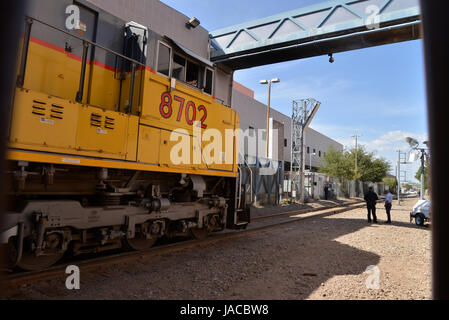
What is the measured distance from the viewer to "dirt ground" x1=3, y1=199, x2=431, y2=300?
4102 millimetres

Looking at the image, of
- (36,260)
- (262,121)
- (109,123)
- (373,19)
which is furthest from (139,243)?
(262,121)

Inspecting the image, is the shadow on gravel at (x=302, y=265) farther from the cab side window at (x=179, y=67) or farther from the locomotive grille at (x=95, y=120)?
the cab side window at (x=179, y=67)

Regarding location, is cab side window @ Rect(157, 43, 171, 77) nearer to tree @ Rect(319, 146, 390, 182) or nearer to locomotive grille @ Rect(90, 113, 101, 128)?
locomotive grille @ Rect(90, 113, 101, 128)

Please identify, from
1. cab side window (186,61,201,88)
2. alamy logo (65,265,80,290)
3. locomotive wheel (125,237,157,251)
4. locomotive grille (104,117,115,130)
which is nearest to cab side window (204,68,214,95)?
cab side window (186,61,201,88)

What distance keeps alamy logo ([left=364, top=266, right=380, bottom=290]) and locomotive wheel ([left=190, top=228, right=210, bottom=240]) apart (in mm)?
4150

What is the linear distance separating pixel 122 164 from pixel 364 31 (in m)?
11.1

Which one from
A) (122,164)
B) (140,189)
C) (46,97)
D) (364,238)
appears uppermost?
(46,97)

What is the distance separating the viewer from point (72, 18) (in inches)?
213

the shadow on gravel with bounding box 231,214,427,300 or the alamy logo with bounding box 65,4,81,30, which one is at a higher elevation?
the alamy logo with bounding box 65,4,81,30

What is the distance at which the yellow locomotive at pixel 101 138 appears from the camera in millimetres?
4121

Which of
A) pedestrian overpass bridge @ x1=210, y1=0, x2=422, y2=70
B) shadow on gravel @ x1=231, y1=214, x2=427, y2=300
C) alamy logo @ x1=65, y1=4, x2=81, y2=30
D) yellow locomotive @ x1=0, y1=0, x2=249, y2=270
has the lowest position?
shadow on gravel @ x1=231, y1=214, x2=427, y2=300
